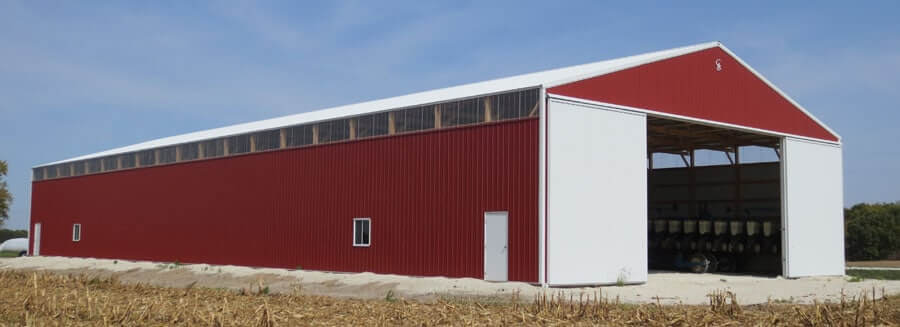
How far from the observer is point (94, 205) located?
1729 inches

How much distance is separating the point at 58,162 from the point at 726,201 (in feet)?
115

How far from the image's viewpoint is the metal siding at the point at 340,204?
78.7 feet

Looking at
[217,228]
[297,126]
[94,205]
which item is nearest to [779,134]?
[297,126]

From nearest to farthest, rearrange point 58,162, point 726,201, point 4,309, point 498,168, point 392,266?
point 4,309, point 498,168, point 392,266, point 726,201, point 58,162

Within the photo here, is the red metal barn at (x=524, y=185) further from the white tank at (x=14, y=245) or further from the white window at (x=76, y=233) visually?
the white tank at (x=14, y=245)

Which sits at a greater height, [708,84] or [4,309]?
[708,84]

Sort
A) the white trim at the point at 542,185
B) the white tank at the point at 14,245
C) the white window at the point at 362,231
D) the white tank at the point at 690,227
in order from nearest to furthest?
the white trim at the point at 542,185
the white window at the point at 362,231
the white tank at the point at 690,227
the white tank at the point at 14,245

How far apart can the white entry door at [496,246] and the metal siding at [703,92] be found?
12.6 ft

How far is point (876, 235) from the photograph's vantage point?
64125 millimetres

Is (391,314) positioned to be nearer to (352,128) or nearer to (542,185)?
(542,185)

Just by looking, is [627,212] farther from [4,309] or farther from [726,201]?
[4,309]

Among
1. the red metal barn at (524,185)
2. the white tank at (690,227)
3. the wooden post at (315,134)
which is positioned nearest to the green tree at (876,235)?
the red metal barn at (524,185)

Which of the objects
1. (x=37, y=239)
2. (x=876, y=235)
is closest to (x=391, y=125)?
(x=37, y=239)

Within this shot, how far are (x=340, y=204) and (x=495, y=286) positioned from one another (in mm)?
8319
